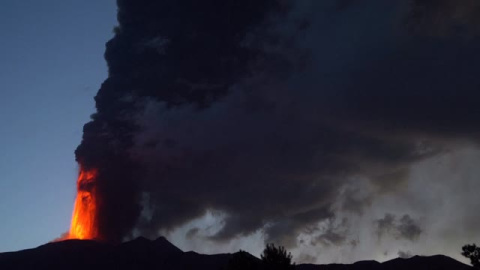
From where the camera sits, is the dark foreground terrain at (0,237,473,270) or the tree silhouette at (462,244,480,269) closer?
the tree silhouette at (462,244,480,269)

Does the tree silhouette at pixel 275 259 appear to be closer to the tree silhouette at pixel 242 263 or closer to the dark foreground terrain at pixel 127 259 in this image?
the tree silhouette at pixel 242 263

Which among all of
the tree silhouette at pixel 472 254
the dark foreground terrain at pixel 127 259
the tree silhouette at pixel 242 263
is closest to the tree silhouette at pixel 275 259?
the tree silhouette at pixel 242 263

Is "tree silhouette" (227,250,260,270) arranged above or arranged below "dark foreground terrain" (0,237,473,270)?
below

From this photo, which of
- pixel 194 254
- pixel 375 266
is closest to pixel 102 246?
pixel 194 254

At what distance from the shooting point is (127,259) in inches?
6900

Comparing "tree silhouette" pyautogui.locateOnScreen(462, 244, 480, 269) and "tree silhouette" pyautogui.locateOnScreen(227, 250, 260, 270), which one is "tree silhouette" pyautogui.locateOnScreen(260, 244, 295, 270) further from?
"tree silhouette" pyautogui.locateOnScreen(462, 244, 480, 269)

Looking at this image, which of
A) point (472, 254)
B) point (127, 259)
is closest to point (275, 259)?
point (472, 254)

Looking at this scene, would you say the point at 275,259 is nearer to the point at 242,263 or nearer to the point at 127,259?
the point at 242,263

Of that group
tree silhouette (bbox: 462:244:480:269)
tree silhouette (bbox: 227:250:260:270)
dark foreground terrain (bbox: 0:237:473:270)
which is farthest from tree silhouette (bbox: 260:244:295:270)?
dark foreground terrain (bbox: 0:237:473:270)

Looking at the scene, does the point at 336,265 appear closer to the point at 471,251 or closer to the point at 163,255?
the point at 163,255

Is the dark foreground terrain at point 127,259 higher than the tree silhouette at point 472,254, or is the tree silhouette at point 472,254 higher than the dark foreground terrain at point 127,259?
the dark foreground terrain at point 127,259

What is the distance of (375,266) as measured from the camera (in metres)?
197

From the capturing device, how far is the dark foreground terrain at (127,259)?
527 ft

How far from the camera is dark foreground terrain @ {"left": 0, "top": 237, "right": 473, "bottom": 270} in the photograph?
16062 centimetres
